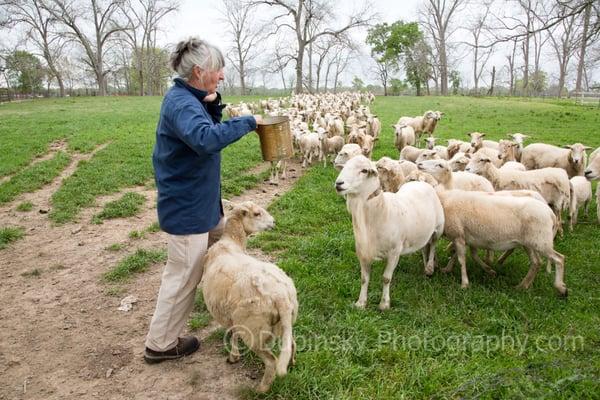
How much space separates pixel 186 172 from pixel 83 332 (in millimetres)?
2163

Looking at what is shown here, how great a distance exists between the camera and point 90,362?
3.57 metres

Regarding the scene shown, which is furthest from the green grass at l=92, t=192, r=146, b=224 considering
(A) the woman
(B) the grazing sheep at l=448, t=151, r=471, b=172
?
(B) the grazing sheep at l=448, t=151, r=471, b=172

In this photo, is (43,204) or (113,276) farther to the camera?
(43,204)

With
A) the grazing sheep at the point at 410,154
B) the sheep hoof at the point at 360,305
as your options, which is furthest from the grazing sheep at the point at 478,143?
the sheep hoof at the point at 360,305

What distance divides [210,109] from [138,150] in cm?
995

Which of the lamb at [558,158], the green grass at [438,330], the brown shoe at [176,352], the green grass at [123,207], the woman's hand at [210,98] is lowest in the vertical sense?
the green grass at [438,330]

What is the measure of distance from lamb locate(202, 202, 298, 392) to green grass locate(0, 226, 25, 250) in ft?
15.0

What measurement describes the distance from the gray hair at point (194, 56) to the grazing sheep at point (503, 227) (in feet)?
11.3

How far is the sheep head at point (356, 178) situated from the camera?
4082mm

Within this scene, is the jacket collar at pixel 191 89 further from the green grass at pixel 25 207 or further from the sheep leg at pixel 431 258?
the green grass at pixel 25 207

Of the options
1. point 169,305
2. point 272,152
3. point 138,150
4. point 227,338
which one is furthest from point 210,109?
point 138,150

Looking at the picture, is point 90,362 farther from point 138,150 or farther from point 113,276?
point 138,150

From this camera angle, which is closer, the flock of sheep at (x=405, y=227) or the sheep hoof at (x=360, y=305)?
the flock of sheep at (x=405, y=227)

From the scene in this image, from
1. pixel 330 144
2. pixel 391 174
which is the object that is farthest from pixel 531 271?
pixel 330 144
